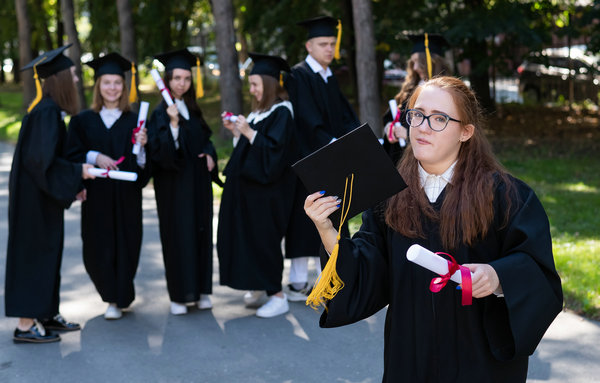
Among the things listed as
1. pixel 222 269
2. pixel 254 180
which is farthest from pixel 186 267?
pixel 254 180

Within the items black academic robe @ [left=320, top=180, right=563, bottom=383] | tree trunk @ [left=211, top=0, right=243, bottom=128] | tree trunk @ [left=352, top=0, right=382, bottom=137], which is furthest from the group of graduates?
tree trunk @ [left=211, top=0, right=243, bottom=128]

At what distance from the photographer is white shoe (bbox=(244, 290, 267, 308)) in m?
6.36

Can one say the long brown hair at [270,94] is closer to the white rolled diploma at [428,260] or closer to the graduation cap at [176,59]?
the graduation cap at [176,59]

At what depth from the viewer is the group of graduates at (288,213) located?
2729 millimetres

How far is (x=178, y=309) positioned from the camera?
20.1 ft

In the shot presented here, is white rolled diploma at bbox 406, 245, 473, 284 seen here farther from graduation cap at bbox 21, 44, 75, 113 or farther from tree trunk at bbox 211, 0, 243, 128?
tree trunk at bbox 211, 0, 243, 128

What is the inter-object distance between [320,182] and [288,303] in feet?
12.6

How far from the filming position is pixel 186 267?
611 centimetres

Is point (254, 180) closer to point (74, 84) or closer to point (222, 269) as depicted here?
point (222, 269)

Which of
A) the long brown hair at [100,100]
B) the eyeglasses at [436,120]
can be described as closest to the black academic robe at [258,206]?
the long brown hair at [100,100]

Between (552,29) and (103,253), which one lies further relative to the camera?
(552,29)

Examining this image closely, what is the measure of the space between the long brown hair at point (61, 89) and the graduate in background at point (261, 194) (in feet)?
4.19

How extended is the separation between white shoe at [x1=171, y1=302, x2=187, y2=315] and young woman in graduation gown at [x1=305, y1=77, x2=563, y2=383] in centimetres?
340

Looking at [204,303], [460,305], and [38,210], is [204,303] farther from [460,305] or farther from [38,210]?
[460,305]
